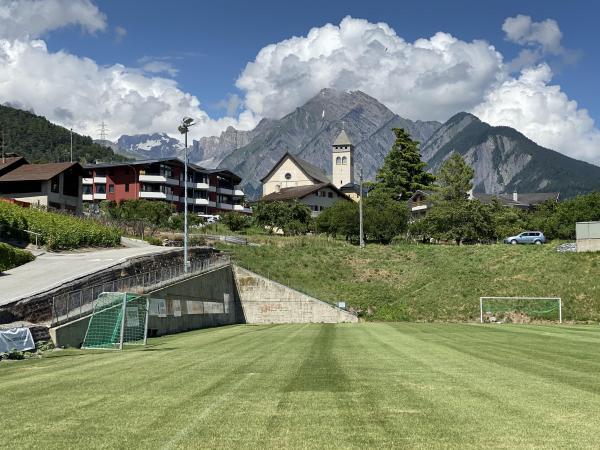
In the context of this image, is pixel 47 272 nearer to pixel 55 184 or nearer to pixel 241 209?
pixel 55 184

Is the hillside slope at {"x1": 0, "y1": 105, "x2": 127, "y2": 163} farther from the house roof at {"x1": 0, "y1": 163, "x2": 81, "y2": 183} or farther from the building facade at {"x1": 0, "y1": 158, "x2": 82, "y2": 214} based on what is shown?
the building facade at {"x1": 0, "y1": 158, "x2": 82, "y2": 214}

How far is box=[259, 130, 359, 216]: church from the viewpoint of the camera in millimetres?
120694

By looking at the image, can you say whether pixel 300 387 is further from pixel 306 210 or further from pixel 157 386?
pixel 306 210

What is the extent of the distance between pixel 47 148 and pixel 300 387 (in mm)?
186426

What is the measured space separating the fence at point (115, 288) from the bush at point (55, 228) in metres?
9.19

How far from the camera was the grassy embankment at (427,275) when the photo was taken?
166 ft

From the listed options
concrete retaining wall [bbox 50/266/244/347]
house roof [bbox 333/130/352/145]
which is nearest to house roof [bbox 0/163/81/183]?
concrete retaining wall [bbox 50/266/244/347]

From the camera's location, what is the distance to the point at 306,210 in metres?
92.2

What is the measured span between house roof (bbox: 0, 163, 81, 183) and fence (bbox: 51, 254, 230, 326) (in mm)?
29787

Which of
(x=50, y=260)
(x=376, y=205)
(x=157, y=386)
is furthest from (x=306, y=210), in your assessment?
(x=157, y=386)

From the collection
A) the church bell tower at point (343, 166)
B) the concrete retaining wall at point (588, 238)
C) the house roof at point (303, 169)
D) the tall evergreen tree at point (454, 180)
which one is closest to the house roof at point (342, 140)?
the church bell tower at point (343, 166)

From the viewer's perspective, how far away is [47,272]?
3114 cm

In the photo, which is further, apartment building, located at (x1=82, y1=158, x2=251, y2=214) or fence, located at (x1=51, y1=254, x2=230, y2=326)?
apartment building, located at (x1=82, y1=158, x2=251, y2=214)

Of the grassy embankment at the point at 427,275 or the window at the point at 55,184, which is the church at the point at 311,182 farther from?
the window at the point at 55,184
